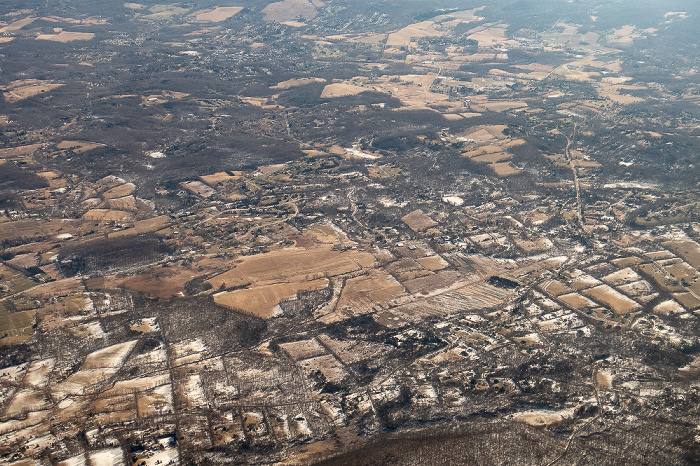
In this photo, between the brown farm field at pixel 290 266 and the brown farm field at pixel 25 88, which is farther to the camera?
the brown farm field at pixel 25 88

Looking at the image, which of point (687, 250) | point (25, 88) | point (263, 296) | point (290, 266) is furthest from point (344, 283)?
point (25, 88)

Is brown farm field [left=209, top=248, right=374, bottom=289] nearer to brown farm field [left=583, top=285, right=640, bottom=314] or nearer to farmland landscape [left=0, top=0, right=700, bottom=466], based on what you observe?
farmland landscape [left=0, top=0, right=700, bottom=466]

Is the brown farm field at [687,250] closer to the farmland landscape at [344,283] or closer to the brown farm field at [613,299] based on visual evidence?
the farmland landscape at [344,283]

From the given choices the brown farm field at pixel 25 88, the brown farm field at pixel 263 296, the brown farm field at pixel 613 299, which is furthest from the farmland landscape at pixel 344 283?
the brown farm field at pixel 25 88

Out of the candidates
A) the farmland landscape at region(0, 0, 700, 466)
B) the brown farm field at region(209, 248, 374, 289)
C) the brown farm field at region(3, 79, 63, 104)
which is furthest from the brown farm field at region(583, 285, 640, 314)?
the brown farm field at region(3, 79, 63, 104)

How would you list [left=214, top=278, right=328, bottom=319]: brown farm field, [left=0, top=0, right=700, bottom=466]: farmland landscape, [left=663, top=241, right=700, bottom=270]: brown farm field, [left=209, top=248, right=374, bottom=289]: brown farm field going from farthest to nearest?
[left=663, top=241, right=700, bottom=270]: brown farm field → [left=209, top=248, right=374, bottom=289]: brown farm field → [left=214, top=278, right=328, bottom=319]: brown farm field → [left=0, top=0, right=700, bottom=466]: farmland landscape

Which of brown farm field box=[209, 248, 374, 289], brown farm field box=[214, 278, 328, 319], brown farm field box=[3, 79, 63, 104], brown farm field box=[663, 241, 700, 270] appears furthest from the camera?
brown farm field box=[3, 79, 63, 104]

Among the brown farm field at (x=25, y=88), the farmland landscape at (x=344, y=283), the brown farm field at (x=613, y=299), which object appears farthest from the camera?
the brown farm field at (x=25, y=88)

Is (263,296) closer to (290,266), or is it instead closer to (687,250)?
(290,266)

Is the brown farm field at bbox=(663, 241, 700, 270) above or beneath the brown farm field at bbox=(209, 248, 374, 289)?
beneath
